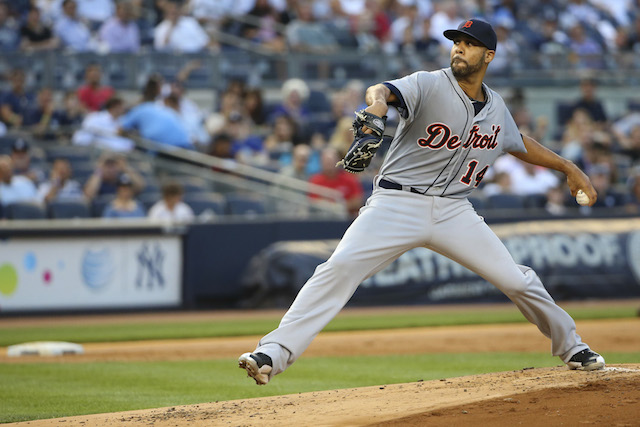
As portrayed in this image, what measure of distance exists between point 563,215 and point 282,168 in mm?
3954

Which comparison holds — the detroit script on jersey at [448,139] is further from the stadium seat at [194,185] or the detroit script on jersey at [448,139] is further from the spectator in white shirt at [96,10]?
the spectator in white shirt at [96,10]

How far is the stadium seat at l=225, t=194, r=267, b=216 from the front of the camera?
1247 centimetres

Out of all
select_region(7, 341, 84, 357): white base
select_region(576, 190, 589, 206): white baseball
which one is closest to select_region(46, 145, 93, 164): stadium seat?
select_region(7, 341, 84, 357): white base

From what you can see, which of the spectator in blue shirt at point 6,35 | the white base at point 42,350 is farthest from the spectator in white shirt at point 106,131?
the white base at point 42,350

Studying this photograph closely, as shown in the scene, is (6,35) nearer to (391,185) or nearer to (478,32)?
(391,185)

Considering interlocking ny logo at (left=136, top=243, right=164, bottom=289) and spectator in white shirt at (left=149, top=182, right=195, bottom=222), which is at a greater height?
spectator in white shirt at (left=149, top=182, right=195, bottom=222)

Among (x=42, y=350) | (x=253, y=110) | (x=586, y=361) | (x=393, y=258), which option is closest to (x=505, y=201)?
(x=253, y=110)

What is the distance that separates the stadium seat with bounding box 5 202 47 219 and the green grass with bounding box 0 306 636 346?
1.55m

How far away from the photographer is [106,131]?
42.2 feet

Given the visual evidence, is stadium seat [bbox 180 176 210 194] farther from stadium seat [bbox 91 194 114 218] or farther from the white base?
the white base

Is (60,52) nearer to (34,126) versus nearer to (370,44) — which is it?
(34,126)

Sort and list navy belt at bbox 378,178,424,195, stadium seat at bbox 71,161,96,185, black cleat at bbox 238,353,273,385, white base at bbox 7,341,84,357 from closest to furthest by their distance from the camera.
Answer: black cleat at bbox 238,353,273,385
navy belt at bbox 378,178,424,195
white base at bbox 7,341,84,357
stadium seat at bbox 71,161,96,185

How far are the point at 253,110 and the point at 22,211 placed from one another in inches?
171

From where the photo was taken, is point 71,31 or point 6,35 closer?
point 6,35
